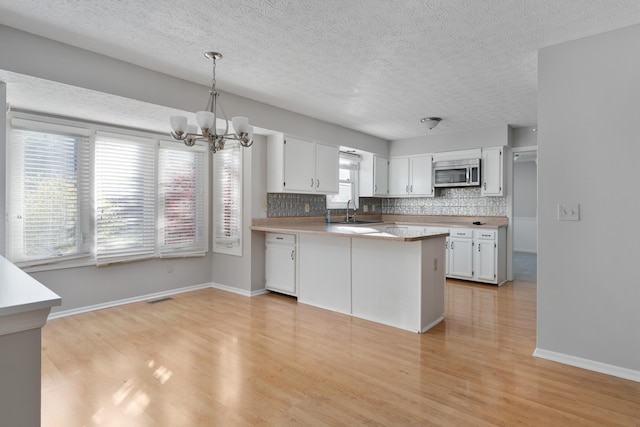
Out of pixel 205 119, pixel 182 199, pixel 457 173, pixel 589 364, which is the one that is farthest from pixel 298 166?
pixel 589 364

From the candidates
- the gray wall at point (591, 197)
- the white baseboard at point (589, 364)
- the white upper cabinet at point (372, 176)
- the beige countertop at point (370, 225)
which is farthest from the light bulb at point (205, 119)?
the white upper cabinet at point (372, 176)

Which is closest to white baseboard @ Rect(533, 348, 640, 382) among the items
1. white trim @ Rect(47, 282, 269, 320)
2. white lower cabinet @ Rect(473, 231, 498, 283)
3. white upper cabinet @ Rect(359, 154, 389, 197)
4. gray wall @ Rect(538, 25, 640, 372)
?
gray wall @ Rect(538, 25, 640, 372)

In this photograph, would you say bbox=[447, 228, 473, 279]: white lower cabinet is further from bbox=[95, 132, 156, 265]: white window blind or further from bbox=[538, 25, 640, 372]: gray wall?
bbox=[95, 132, 156, 265]: white window blind

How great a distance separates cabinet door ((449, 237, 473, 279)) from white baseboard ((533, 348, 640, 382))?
9.05ft

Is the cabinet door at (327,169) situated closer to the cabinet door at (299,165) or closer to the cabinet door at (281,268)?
the cabinet door at (299,165)

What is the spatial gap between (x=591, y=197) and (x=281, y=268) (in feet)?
10.7

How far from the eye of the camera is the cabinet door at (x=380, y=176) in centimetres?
639

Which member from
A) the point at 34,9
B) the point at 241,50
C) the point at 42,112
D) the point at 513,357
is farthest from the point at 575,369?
the point at 42,112

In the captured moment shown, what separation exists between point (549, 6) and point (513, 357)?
8.11ft

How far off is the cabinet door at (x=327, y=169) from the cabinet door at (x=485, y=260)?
234 cm

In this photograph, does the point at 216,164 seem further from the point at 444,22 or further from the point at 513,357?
the point at 513,357

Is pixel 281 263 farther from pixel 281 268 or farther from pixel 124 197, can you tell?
pixel 124 197

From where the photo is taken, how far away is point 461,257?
5.56 metres

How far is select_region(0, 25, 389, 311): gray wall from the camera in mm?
2662
